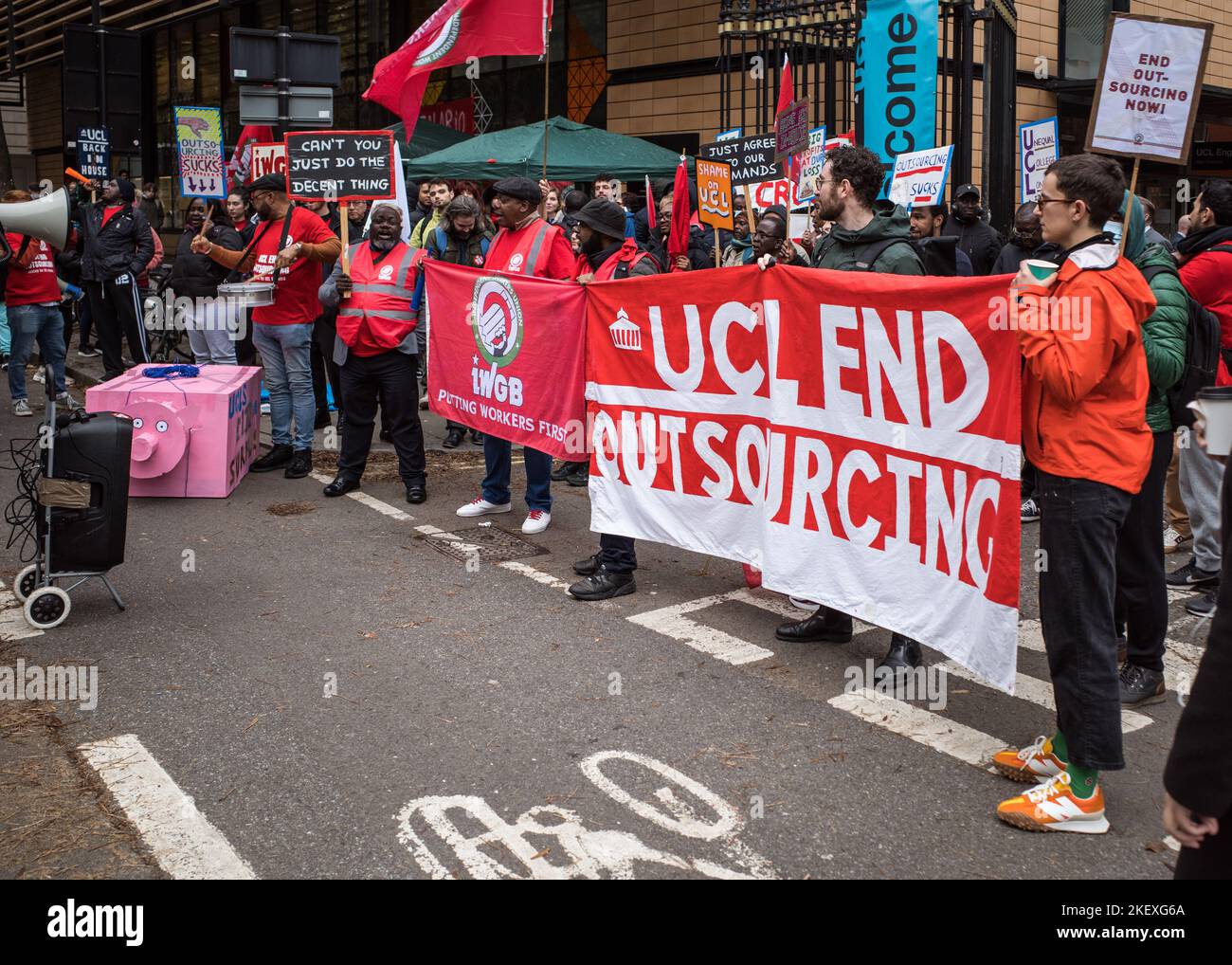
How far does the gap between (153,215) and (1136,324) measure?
2677 cm

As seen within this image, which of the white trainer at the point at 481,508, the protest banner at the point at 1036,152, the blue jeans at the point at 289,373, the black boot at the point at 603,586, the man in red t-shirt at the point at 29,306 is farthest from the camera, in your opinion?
the man in red t-shirt at the point at 29,306

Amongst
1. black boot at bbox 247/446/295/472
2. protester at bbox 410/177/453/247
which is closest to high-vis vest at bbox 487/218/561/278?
black boot at bbox 247/446/295/472

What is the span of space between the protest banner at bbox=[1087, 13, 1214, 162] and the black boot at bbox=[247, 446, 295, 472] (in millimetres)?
6596

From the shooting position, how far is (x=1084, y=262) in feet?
12.3

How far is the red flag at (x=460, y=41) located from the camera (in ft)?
28.2

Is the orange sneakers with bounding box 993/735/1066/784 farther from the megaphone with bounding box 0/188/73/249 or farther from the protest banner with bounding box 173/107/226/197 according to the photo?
the protest banner with bounding box 173/107/226/197

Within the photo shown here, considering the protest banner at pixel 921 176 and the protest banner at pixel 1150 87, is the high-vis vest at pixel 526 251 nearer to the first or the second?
the protest banner at pixel 1150 87

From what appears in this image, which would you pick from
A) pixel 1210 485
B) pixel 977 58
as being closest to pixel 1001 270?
pixel 1210 485

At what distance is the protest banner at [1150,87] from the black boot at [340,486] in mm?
5639

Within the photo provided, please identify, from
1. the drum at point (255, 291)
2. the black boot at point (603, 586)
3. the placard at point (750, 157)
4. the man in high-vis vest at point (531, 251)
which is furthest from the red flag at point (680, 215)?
the drum at point (255, 291)

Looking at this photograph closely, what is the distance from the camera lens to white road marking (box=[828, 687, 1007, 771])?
174 inches

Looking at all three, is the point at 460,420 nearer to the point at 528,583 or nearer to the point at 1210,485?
the point at 528,583

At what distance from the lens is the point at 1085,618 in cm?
379

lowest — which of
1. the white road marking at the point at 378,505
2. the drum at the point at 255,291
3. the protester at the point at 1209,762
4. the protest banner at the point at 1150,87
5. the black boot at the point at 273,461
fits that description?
the white road marking at the point at 378,505
